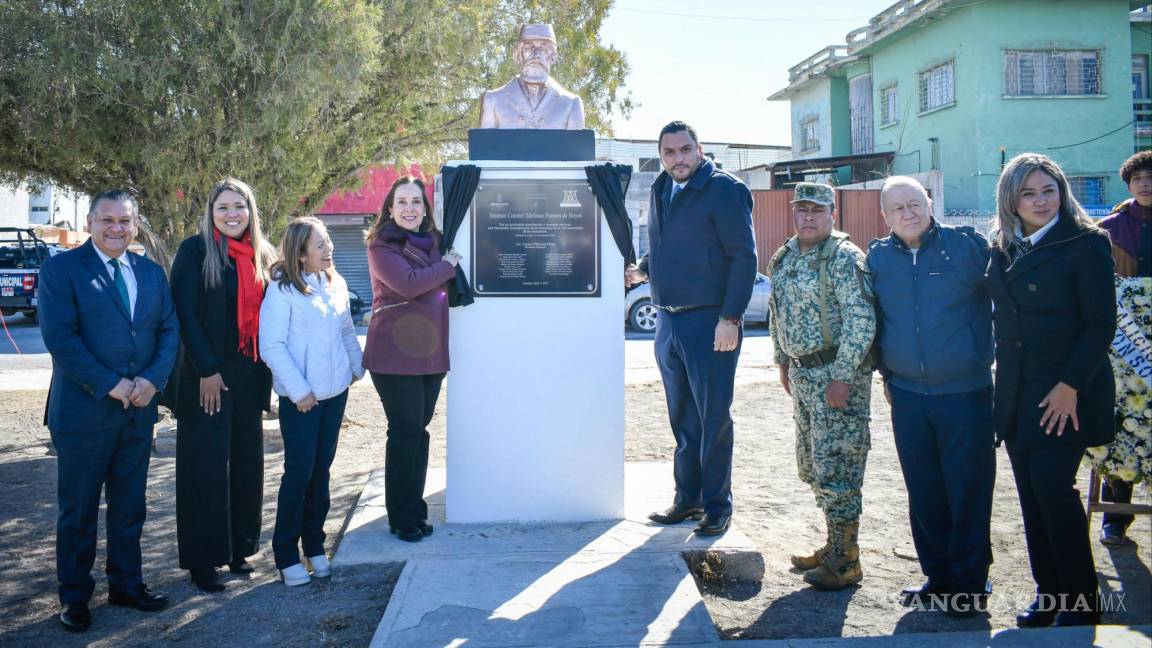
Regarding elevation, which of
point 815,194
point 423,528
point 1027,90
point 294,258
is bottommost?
point 423,528

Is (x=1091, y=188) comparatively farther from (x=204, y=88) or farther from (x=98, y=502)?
(x=98, y=502)

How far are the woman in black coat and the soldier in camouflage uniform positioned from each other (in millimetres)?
653

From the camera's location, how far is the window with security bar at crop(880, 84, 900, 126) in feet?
81.1

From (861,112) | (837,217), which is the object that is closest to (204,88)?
(837,217)

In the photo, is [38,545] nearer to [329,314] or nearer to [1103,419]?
[329,314]

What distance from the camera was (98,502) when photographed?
4070 millimetres

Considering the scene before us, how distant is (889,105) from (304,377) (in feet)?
78.2

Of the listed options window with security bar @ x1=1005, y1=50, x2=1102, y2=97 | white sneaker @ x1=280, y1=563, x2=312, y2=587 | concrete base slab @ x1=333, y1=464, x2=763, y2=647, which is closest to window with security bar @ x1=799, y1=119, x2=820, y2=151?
window with security bar @ x1=1005, y1=50, x2=1102, y2=97

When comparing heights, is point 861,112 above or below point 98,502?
above

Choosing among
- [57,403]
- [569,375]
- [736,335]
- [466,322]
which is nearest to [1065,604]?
[736,335]

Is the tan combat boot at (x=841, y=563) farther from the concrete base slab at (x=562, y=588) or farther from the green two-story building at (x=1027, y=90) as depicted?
the green two-story building at (x=1027, y=90)

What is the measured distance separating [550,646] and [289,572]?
153 cm

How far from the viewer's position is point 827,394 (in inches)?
165

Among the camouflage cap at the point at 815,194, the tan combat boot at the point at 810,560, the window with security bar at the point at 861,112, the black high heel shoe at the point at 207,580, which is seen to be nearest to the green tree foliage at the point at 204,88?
the black high heel shoe at the point at 207,580
